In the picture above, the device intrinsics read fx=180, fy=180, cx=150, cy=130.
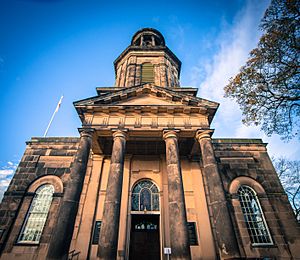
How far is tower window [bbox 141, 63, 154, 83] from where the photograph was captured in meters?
17.1

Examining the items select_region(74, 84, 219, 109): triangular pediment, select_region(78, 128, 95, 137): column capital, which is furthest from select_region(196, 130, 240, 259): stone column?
select_region(78, 128, 95, 137): column capital

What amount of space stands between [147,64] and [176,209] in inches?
581

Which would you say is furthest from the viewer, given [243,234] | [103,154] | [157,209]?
[103,154]

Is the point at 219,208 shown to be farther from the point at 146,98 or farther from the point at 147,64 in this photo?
the point at 147,64

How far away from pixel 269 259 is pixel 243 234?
4.93 feet

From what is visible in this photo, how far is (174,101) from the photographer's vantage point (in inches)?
444

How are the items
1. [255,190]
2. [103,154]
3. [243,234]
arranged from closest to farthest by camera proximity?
1. [243,234]
2. [255,190]
3. [103,154]

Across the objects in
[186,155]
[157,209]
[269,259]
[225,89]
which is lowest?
[269,259]

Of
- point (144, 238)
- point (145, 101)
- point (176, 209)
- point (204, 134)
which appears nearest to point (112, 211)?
point (176, 209)

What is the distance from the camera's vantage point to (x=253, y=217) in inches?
431

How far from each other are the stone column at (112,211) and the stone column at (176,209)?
7.41 ft

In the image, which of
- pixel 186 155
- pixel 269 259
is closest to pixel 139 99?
pixel 186 155

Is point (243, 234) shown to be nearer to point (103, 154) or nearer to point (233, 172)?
point (233, 172)

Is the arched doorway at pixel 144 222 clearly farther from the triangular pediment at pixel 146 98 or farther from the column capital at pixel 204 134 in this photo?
the triangular pediment at pixel 146 98
